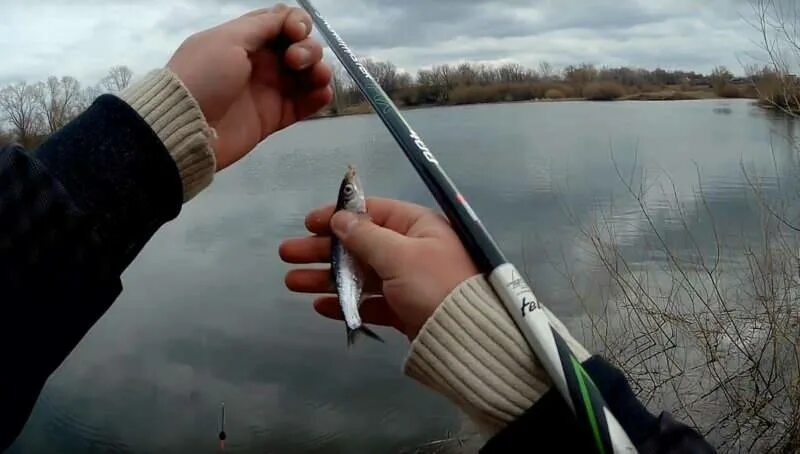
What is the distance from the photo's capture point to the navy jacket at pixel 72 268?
1038mm

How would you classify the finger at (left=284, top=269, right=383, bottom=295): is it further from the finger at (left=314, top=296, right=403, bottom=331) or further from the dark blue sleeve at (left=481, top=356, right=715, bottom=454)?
the dark blue sleeve at (left=481, top=356, right=715, bottom=454)

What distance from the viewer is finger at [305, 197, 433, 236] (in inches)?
51.5

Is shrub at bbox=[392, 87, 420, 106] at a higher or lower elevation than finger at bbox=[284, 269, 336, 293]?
higher

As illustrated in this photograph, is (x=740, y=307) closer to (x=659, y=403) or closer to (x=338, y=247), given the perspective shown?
(x=659, y=403)

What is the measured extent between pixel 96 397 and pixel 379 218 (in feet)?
30.1

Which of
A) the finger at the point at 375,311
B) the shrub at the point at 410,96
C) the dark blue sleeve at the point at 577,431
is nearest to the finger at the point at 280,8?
the finger at the point at 375,311

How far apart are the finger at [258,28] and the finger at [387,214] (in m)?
0.39

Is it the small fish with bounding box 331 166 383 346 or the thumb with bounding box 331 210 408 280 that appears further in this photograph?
the small fish with bounding box 331 166 383 346

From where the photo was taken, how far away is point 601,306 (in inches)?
288

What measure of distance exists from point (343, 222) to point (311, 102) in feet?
1.81

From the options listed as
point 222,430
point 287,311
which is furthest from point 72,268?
point 287,311

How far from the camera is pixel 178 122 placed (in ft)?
4.40

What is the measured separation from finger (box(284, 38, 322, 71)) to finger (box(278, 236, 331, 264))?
0.38 meters

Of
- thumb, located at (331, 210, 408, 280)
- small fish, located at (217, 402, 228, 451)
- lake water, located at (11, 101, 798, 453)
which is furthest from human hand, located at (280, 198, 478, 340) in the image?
small fish, located at (217, 402, 228, 451)
